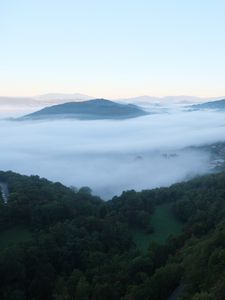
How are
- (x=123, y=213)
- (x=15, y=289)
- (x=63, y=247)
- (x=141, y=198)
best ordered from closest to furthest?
(x=15, y=289) → (x=63, y=247) → (x=123, y=213) → (x=141, y=198)

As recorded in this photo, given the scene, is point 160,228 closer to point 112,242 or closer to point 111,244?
point 112,242

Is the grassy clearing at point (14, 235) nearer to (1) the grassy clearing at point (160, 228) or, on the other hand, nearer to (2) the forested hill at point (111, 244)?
(2) the forested hill at point (111, 244)

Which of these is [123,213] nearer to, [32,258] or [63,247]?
[63,247]

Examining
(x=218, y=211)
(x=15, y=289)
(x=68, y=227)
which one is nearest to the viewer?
(x=15, y=289)

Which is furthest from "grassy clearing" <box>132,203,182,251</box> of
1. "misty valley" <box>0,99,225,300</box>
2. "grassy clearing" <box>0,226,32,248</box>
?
"grassy clearing" <box>0,226,32,248</box>

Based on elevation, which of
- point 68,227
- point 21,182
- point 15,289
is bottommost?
point 15,289

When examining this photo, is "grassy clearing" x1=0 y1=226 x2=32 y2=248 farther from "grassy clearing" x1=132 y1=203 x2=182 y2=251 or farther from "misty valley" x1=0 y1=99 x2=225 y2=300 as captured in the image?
"grassy clearing" x1=132 y1=203 x2=182 y2=251

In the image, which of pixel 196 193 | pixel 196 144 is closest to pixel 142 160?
pixel 196 144
